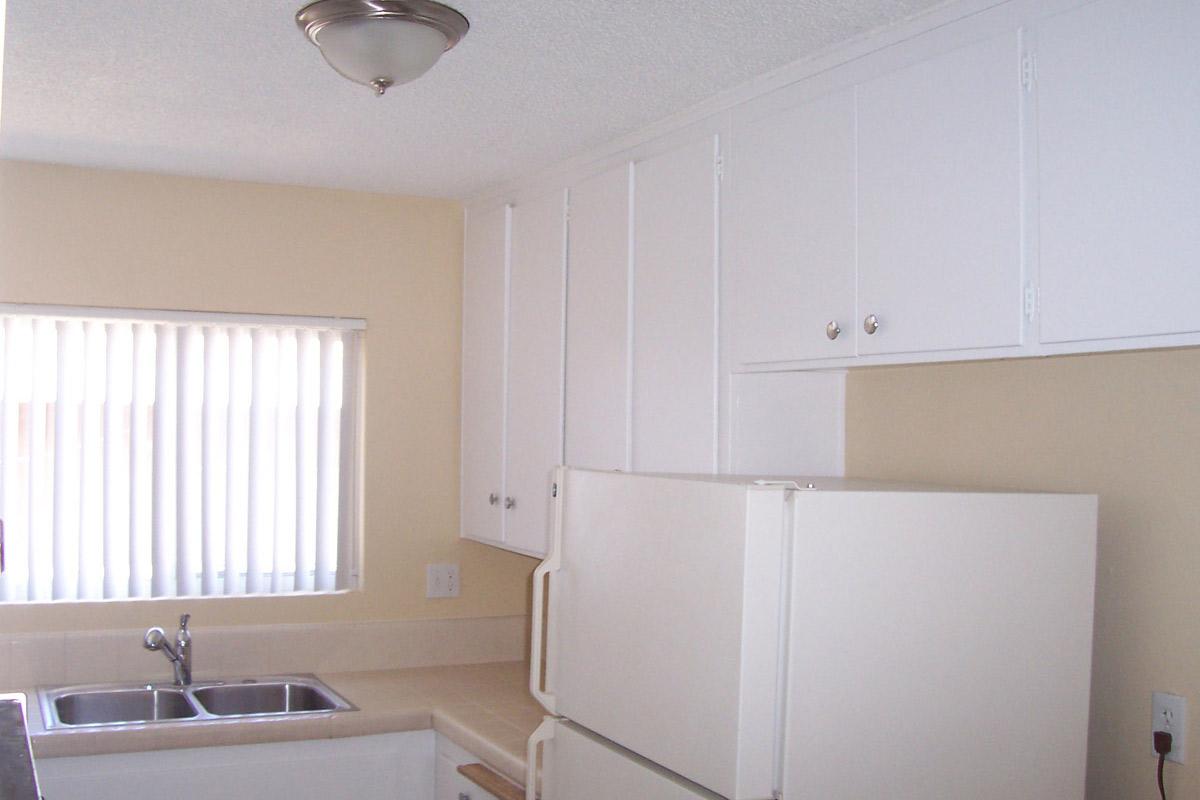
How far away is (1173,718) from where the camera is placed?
6.35 ft

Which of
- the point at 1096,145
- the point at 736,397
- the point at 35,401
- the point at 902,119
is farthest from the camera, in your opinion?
the point at 35,401

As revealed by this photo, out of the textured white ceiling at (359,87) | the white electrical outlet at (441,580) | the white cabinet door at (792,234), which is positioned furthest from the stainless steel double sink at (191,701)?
the white cabinet door at (792,234)

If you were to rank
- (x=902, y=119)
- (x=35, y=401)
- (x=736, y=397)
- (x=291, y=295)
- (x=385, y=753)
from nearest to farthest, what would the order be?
(x=902, y=119) < (x=736, y=397) < (x=385, y=753) < (x=35, y=401) < (x=291, y=295)

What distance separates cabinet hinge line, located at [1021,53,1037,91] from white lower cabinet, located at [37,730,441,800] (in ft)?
6.45

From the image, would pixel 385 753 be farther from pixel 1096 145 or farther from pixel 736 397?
pixel 1096 145

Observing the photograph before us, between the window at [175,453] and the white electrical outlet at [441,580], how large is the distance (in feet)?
0.79

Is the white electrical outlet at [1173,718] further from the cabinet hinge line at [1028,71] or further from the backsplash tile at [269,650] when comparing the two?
the backsplash tile at [269,650]

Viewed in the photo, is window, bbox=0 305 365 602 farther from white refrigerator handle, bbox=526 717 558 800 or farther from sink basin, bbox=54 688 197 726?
white refrigerator handle, bbox=526 717 558 800

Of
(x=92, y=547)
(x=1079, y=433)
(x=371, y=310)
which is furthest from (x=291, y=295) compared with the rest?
(x=1079, y=433)

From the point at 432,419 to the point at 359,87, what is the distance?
1.46m

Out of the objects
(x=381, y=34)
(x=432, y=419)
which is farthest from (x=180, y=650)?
(x=381, y=34)

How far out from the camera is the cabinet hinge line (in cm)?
185

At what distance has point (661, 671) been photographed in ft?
6.10

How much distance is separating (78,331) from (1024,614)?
8.89 ft
